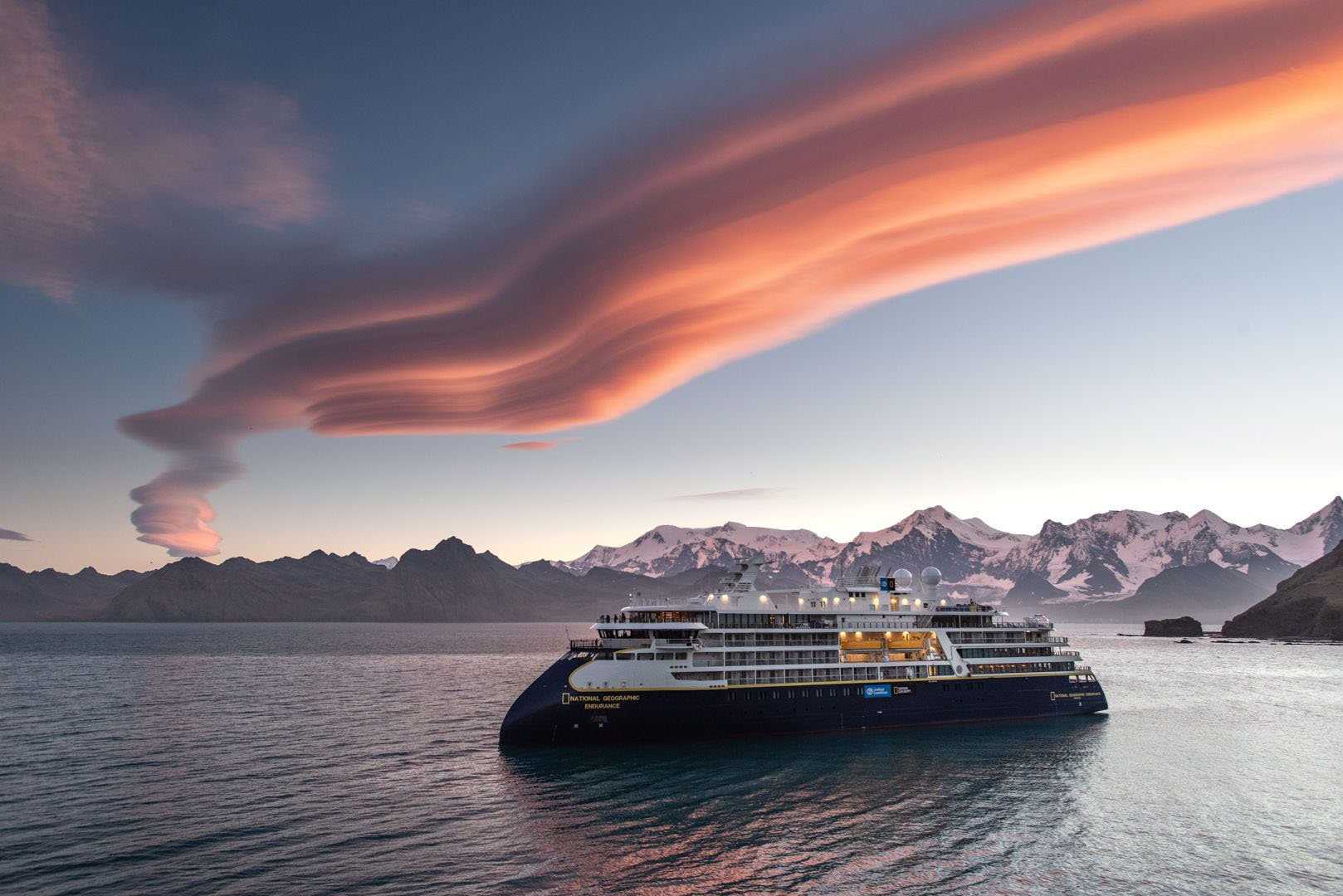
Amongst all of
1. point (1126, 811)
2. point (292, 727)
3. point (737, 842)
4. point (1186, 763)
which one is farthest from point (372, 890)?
point (1186, 763)

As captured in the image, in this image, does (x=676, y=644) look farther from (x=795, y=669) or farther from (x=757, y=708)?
(x=795, y=669)

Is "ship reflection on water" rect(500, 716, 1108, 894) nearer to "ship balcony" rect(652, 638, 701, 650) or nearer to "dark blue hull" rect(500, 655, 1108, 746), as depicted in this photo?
"dark blue hull" rect(500, 655, 1108, 746)

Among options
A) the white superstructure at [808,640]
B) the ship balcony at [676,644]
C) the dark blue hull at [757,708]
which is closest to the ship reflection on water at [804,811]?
the dark blue hull at [757,708]

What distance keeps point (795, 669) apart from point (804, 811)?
22444 millimetres

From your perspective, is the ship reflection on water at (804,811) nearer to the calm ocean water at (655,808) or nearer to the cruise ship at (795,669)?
the calm ocean water at (655,808)

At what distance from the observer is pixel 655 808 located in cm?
4338

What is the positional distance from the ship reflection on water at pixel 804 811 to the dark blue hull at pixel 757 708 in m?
1.40

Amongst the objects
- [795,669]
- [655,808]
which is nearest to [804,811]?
[655,808]

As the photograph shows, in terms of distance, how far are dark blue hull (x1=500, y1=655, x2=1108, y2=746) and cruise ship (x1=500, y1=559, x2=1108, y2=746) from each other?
0.31 ft

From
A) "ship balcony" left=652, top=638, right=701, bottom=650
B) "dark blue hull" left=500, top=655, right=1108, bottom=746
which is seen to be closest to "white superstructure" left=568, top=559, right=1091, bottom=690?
"ship balcony" left=652, top=638, right=701, bottom=650

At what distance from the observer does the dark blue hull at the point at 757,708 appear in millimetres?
57719

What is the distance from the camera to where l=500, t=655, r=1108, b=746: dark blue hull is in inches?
2272

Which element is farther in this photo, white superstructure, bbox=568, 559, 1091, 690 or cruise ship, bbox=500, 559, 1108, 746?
white superstructure, bbox=568, 559, 1091, 690

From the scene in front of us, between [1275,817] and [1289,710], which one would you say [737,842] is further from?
[1289,710]
